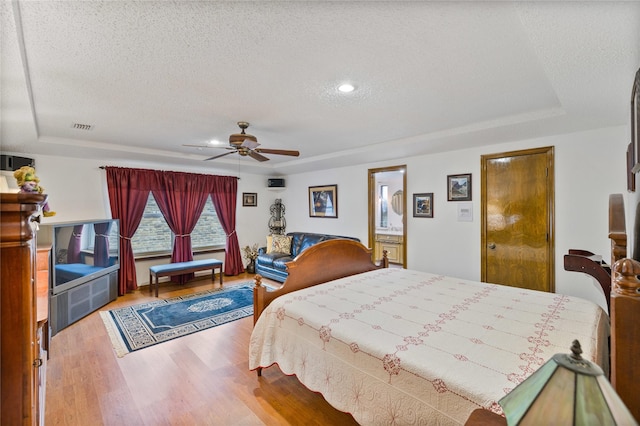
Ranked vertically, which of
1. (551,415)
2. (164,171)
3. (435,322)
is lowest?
(435,322)

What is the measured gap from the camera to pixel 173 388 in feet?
7.42

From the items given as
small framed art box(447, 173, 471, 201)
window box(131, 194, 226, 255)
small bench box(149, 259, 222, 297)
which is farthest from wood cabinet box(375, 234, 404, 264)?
window box(131, 194, 226, 255)

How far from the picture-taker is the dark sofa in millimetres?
5254

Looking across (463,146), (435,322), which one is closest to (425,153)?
(463,146)

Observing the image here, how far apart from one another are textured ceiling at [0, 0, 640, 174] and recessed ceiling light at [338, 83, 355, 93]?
0.26 ft

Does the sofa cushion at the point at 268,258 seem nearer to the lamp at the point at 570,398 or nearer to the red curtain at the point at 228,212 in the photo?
the red curtain at the point at 228,212

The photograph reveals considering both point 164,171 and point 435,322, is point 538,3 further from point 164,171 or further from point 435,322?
point 164,171

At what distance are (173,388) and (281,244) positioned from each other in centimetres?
372

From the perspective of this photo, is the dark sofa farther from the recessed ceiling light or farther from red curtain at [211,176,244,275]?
the recessed ceiling light

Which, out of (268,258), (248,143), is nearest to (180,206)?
(268,258)

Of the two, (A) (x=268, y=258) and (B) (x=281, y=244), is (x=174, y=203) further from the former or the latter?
(B) (x=281, y=244)

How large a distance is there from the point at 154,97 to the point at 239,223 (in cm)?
411

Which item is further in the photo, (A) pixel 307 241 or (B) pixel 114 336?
(A) pixel 307 241

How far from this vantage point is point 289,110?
9.28 feet
